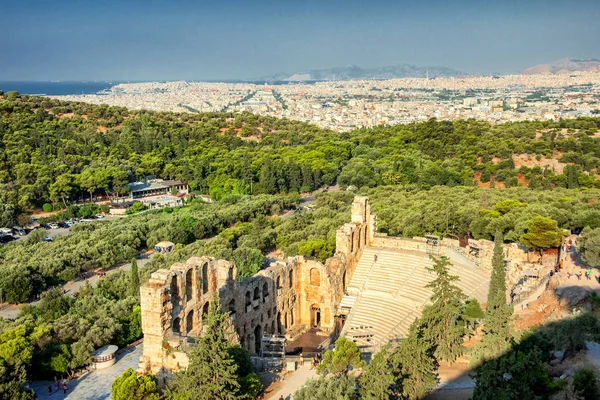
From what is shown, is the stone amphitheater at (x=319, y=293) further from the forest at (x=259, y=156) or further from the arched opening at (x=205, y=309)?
→ the forest at (x=259, y=156)

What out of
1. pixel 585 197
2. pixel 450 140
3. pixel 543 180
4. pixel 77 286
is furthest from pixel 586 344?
pixel 450 140

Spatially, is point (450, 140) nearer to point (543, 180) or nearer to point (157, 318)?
point (543, 180)

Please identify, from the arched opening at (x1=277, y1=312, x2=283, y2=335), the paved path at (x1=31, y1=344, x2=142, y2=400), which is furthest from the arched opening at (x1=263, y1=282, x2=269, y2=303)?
the paved path at (x1=31, y1=344, x2=142, y2=400)

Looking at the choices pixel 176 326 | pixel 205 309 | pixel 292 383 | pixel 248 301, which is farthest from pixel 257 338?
pixel 176 326

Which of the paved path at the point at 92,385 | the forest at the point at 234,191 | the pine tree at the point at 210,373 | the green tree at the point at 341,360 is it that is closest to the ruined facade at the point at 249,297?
the pine tree at the point at 210,373

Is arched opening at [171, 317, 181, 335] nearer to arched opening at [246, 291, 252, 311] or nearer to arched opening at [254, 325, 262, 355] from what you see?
arched opening at [246, 291, 252, 311]
